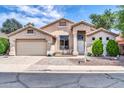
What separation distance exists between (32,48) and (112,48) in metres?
8.86

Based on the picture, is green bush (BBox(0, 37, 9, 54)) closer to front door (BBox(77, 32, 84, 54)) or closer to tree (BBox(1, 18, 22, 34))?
front door (BBox(77, 32, 84, 54))

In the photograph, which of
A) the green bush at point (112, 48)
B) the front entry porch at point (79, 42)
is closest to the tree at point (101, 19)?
the front entry porch at point (79, 42)

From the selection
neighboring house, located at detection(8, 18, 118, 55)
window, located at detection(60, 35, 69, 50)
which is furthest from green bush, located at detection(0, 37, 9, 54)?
window, located at detection(60, 35, 69, 50)

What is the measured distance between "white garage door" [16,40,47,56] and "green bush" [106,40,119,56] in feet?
23.0

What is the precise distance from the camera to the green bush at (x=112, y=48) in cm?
2269

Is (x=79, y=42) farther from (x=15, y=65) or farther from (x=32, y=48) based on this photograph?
(x=15, y=65)

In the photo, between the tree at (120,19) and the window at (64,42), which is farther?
the window at (64,42)

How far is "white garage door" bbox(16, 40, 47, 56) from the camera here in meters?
25.5

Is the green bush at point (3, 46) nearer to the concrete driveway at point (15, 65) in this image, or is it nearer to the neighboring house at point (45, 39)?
the neighboring house at point (45, 39)

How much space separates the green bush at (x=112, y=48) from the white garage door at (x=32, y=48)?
7.02 meters

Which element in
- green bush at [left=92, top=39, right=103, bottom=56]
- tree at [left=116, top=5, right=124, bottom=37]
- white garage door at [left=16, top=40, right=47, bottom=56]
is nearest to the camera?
tree at [left=116, top=5, right=124, bottom=37]

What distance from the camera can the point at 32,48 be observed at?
2562 cm

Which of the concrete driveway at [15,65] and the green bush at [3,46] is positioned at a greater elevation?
the green bush at [3,46]
